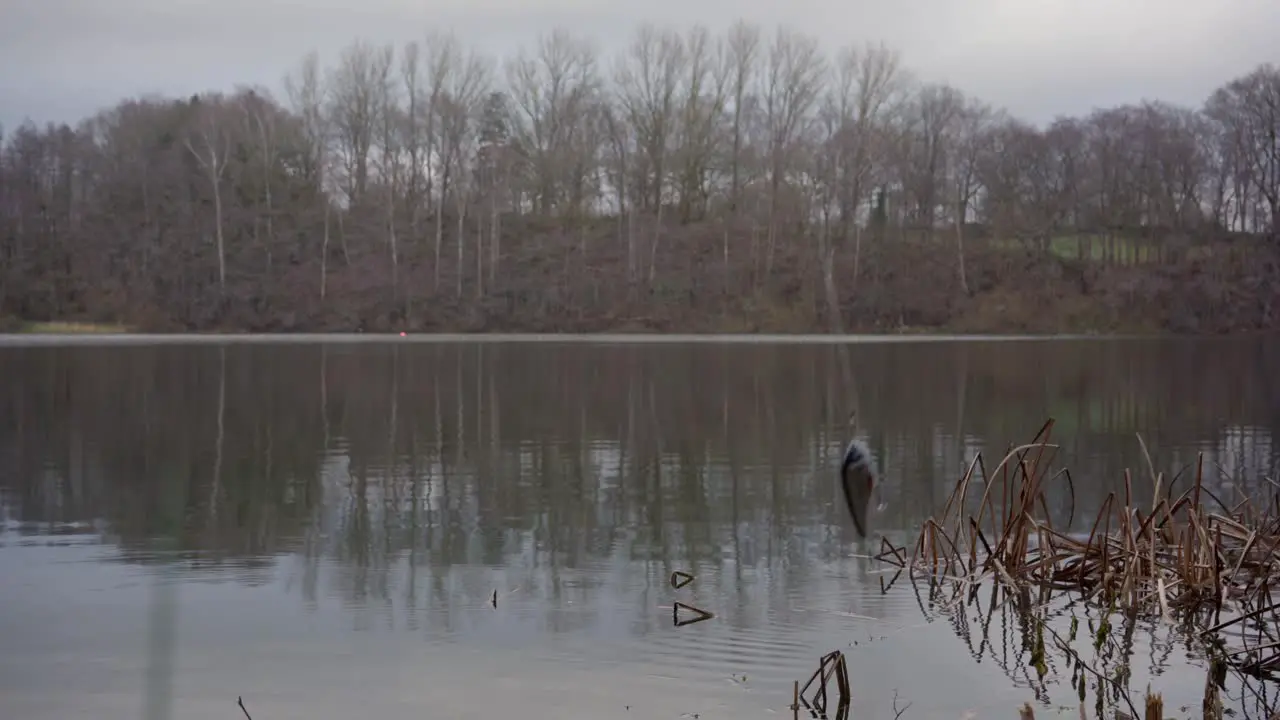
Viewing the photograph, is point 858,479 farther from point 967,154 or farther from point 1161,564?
point 967,154

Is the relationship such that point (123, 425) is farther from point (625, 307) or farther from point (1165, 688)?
point (625, 307)

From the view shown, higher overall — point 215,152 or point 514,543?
point 215,152

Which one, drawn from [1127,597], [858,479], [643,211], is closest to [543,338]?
[643,211]

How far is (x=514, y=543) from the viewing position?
1370 cm

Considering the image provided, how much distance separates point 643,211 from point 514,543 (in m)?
71.2

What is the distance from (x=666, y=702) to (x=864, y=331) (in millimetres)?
63521

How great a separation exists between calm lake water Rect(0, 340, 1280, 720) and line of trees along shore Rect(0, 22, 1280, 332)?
40693mm

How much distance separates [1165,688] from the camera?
27.8ft

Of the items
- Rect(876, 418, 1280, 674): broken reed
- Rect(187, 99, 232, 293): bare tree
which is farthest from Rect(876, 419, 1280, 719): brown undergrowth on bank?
Rect(187, 99, 232, 293): bare tree

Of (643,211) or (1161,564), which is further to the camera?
(643,211)

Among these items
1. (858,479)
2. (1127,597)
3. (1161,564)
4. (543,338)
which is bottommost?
(1127,597)

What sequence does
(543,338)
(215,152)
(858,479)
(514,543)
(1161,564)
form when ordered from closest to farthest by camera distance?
(1161,564) → (858,479) → (514,543) → (543,338) → (215,152)

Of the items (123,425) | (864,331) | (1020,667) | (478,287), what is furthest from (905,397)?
(478,287)

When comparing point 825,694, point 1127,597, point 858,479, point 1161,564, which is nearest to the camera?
point 825,694
